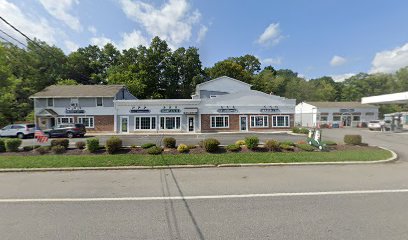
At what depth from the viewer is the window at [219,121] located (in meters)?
28.4

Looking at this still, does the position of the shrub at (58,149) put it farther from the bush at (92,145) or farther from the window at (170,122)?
the window at (170,122)

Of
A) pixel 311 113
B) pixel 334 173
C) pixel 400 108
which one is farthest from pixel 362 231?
pixel 400 108

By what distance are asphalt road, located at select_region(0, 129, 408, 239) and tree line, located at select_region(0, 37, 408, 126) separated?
29.9m

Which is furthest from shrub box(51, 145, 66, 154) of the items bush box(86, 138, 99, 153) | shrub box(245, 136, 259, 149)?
→ shrub box(245, 136, 259, 149)

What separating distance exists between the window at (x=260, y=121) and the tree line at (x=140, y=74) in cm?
2393

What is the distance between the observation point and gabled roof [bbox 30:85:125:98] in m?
28.4

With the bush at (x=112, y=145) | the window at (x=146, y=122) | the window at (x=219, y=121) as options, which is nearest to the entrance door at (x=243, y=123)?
the window at (x=219, y=121)

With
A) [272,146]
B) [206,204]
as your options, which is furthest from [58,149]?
[272,146]

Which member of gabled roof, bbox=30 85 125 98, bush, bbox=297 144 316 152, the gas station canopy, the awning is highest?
gabled roof, bbox=30 85 125 98

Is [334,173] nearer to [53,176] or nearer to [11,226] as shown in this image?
[11,226]

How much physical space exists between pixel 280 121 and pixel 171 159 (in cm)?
2215

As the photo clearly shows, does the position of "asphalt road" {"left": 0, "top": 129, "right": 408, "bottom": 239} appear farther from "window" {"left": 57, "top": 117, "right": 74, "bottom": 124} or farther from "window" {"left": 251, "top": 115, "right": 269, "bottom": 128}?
"window" {"left": 57, "top": 117, "right": 74, "bottom": 124}

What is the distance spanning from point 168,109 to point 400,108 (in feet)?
211

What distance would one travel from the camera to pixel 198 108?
28.2 metres
